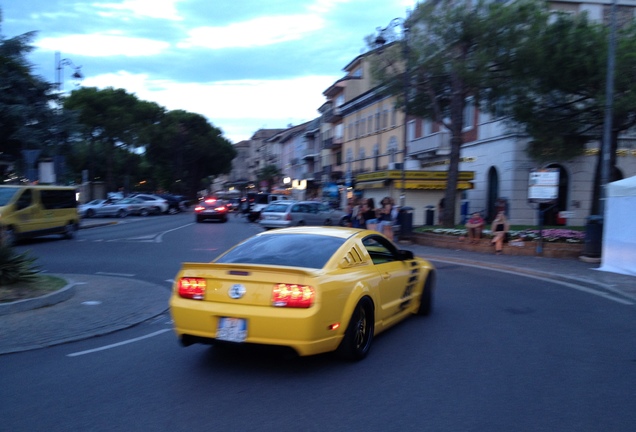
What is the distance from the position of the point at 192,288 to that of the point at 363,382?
1.95m

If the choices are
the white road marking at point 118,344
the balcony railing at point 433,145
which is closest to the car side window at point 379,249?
the white road marking at point 118,344

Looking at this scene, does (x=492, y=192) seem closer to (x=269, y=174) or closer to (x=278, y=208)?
(x=278, y=208)

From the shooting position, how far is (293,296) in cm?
564

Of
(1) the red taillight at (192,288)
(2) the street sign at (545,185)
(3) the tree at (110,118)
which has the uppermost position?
(3) the tree at (110,118)

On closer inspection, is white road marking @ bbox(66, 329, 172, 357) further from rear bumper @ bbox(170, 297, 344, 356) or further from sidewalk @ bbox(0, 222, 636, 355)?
rear bumper @ bbox(170, 297, 344, 356)

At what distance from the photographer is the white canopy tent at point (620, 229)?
13.5 metres

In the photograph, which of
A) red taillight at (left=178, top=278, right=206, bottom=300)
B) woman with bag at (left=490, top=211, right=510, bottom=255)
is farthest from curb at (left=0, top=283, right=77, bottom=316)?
woman with bag at (left=490, top=211, right=510, bottom=255)

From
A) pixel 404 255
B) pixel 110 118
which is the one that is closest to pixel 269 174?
pixel 110 118

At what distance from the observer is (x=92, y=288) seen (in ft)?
35.7

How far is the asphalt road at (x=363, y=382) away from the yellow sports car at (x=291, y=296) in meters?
0.32

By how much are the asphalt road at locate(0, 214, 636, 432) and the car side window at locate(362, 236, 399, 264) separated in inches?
38.1

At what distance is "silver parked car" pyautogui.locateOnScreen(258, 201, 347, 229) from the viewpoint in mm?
27469

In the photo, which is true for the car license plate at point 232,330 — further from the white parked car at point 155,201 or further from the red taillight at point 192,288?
the white parked car at point 155,201

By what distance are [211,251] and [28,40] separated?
19.3 metres
